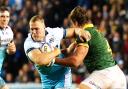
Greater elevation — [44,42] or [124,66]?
[44,42]

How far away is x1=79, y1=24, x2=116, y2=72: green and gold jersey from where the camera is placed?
9.77 metres

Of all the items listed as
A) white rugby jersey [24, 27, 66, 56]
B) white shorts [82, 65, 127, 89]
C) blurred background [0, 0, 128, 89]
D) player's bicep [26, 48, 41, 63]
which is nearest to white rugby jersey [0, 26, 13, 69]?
white rugby jersey [24, 27, 66, 56]

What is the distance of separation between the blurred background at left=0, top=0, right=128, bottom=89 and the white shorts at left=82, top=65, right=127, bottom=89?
5611 millimetres

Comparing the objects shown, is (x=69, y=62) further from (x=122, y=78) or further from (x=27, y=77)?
(x=27, y=77)

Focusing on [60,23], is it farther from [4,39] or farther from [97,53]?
[97,53]

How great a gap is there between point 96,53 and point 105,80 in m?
0.52

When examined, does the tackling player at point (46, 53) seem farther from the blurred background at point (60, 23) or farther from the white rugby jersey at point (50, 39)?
the blurred background at point (60, 23)

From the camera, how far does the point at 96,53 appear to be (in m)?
9.83

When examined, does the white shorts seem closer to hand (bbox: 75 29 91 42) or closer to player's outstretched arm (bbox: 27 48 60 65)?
hand (bbox: 75 29 91 42)

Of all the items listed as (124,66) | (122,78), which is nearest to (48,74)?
(122,78)

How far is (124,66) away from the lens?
16094 mm

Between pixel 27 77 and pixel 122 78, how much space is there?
24.2 ft

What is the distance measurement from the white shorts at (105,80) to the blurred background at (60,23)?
18.4ft

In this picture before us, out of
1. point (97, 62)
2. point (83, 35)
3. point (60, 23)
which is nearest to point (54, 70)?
point (97, 62)
